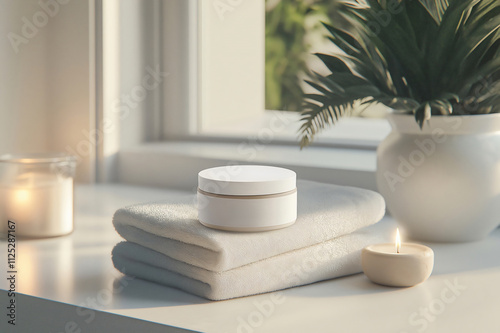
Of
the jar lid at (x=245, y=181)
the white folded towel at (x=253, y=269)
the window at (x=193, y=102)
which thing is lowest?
the white folded towel at (x=253, y=269)

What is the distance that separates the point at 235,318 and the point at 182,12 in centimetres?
108

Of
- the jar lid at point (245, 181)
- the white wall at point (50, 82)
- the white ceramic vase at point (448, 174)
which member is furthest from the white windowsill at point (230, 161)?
the jar lid at point (245, 181)

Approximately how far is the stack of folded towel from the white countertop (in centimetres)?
2

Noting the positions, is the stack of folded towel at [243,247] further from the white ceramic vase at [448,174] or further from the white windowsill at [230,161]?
the white windowsill at [230,161]

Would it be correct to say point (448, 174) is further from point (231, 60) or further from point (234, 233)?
point (231, 60)

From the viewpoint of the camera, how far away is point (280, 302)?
730 mm

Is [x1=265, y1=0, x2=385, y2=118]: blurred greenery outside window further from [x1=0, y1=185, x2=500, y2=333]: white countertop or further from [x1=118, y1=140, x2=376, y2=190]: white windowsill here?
[x1=0, y1=185, x2=500, y2=333]: white countertop

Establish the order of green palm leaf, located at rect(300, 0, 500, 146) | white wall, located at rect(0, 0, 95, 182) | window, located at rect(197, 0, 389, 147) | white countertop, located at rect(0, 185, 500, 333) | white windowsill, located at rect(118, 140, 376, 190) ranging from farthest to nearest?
1. window, located at rect(197, 0, 389, 147)
2. white wall, located at rect(0, 0, 95, 182)
3. white windowsill, located at rect(118, 140, 376, 190)
4. green palm leaf, located at rect(300, 0, 500, 146)
5. white countertop, located at rect(0, 185, 500, 333)

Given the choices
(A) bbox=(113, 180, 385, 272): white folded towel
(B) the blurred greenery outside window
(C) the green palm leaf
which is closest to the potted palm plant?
(C) the green palm leaf

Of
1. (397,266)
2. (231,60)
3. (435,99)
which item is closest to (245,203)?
(397,266)

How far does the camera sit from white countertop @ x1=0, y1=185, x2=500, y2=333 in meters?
0.66

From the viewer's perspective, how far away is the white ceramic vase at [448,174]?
0.93m

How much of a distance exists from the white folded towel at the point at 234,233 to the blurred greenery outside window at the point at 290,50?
1069 millimetres

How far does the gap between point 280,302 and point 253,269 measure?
0.16 ft
